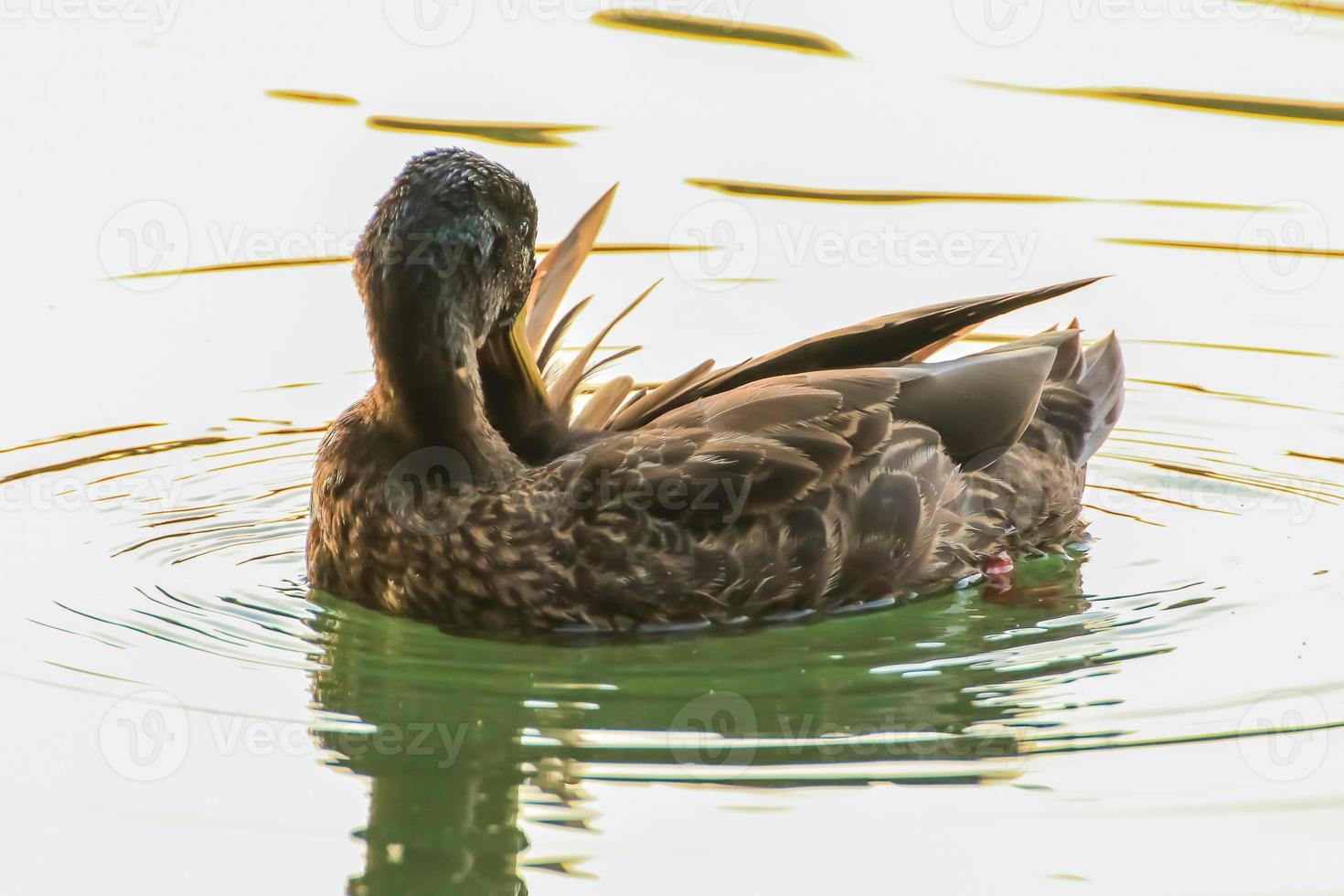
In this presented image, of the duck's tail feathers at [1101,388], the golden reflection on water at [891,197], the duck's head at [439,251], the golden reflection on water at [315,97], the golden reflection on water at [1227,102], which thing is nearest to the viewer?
the duck's head at [439,251]

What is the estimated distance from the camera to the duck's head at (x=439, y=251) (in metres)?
6.82

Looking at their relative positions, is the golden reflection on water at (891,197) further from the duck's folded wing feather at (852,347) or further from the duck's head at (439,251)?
the duck's head at (439,251)

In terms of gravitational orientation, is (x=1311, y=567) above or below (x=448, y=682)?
A: above

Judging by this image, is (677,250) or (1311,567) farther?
(677,250)

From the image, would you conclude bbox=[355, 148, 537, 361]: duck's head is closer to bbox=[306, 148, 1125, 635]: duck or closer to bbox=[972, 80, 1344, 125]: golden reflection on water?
bbox=[306, 148, 1125, 635]: duck

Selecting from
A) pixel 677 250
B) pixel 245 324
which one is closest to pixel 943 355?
pixel 677 250

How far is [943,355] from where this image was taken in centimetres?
1011

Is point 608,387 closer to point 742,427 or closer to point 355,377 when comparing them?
point 742,427

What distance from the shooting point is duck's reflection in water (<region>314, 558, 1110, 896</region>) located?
575 centimetres

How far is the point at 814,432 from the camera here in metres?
7.14

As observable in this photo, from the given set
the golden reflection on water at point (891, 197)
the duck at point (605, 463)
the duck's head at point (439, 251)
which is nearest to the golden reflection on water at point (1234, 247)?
the golden reflection on water at point (891, 197)

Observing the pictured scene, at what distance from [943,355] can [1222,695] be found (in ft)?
12.2

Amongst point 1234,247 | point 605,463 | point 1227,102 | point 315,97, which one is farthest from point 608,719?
point 1227,102

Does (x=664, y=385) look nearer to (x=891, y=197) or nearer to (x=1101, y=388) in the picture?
(x=1101, y=388)
